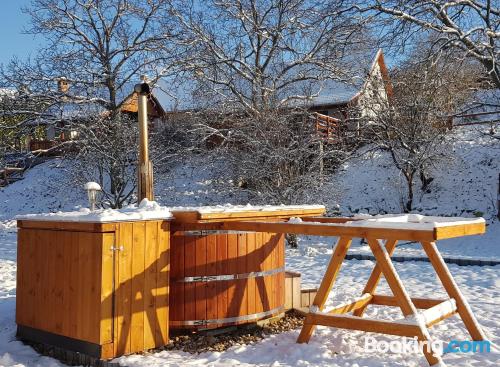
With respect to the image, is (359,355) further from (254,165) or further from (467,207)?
(467,207)

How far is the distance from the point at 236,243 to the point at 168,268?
0.83 metres

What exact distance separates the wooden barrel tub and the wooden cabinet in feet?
0.71

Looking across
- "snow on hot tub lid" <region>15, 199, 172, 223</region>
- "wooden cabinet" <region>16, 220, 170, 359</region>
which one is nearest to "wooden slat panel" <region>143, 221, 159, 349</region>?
"wooden cabinet" <region>16, 220, 170, 359</region>

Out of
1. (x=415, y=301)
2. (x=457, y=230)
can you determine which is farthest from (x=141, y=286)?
(x=415, y=301)

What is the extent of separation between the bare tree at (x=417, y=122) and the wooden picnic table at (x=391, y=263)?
50.8 ft

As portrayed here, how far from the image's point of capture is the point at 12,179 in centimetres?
3391

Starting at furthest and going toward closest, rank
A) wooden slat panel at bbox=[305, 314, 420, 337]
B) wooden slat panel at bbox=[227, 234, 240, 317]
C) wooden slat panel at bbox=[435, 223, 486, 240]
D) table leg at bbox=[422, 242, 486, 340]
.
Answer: wooden slat panel at bbox=[227, 234, 240, 317] → table leg at bbox=[422, 242, 486, 340] → wooden slat panel at bbox=[305, 314, 420, 337] → wooden slat panel at bbox=[435, 223, 486, 240]

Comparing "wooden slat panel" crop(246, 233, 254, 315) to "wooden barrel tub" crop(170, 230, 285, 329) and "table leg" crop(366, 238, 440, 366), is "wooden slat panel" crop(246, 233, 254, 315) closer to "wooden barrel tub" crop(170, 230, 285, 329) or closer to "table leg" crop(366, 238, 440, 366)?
"wooden barrel tub" crop(170, 230, 285, 329)

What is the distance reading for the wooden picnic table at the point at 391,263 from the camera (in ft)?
15.0

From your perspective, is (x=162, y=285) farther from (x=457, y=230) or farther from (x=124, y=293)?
(x=457, y=230)

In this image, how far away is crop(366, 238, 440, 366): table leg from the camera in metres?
4.61

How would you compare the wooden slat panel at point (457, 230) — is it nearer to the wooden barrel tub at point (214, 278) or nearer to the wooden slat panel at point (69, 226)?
the wooden barrel tub at point (214, 278)

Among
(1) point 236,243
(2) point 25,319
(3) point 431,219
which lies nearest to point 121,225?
(1) point 236,243

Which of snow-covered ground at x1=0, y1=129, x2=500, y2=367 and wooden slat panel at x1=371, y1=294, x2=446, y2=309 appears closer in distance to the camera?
snow-covered ground at x1=0, y1=129, x2=500, y2=367
